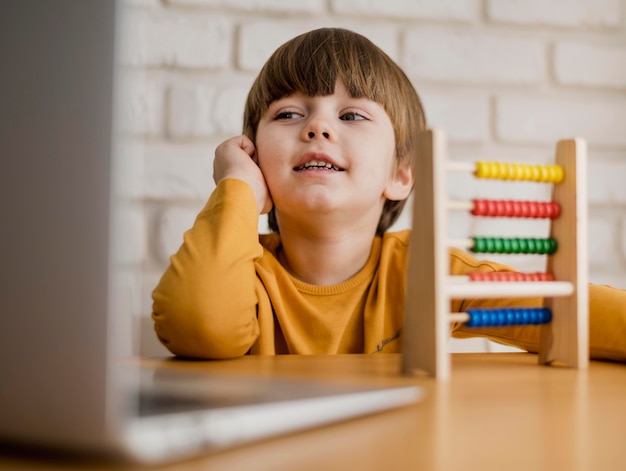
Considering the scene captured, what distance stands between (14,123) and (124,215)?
0.05 m

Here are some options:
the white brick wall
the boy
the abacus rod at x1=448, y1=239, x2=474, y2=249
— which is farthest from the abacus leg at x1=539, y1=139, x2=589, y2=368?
the white brick wall

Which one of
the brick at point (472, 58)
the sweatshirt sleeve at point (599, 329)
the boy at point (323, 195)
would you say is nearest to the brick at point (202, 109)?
the boy at point (323, 195)

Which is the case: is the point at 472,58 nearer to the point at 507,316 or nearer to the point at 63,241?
the point at 507,316

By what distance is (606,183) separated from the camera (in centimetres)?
152

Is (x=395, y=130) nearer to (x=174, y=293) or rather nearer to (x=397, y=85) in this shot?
(x=397, y=85)

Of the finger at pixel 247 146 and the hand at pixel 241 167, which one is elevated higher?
the finger at pixel 247 146

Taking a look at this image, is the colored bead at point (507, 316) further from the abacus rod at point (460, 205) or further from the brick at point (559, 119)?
the brick at point (559, 119)

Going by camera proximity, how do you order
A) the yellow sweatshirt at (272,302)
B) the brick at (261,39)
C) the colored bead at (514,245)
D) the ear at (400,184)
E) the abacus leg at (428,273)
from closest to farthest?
1. the abacus leg at (428,273)
2. the colored bead at (514,245)
3. the yellow sweatshirt at (272,302)
4. the ear at (400,184)
5. the brick at (261,39)

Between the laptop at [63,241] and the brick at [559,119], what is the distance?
1322 mm

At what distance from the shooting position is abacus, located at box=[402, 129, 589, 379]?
622mm

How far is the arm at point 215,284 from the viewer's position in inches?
33.1

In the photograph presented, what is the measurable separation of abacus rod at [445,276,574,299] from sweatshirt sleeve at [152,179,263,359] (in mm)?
304

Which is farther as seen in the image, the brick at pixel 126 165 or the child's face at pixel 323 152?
the child's face at pixel 323 152

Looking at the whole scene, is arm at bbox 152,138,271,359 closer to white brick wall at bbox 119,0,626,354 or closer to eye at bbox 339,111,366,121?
eye at bbox 339,111,366,121
